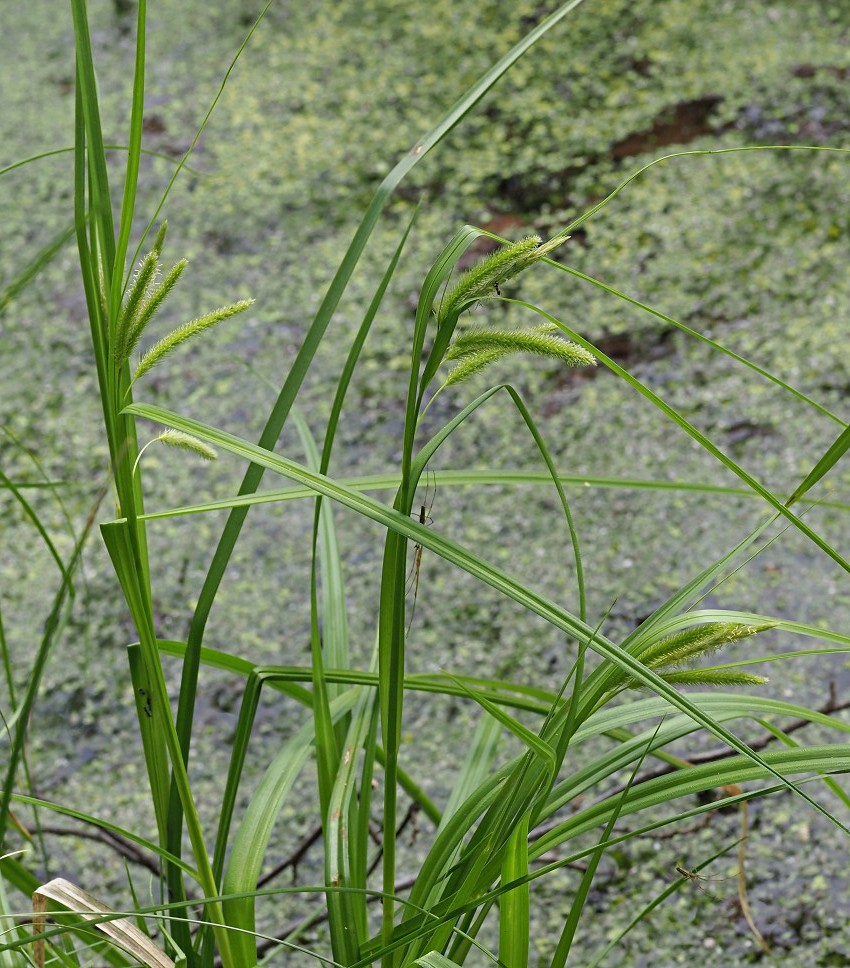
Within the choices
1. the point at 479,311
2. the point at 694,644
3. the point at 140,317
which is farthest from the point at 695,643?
the point at 479,311

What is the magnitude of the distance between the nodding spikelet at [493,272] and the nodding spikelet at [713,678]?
165 millimetres

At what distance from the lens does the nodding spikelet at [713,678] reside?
17.0 inches

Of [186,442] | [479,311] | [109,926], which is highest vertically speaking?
[479,311]

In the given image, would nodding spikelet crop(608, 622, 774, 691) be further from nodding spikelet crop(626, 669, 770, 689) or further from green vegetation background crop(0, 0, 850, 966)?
green vegetation background crop(0, 0, 850, 966)

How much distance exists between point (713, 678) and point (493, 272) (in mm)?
183

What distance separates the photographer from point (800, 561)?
1069 mm

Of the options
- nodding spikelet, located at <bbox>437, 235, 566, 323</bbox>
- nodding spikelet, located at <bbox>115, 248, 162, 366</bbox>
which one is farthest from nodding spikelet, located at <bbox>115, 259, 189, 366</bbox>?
nodding spikelet, located at <bbox>437, 235, 566, 323</bbox>

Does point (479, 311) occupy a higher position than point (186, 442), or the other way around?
point (479, 311)

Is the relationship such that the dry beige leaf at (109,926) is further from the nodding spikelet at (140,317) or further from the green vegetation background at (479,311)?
the green vegetation background at (479,311)

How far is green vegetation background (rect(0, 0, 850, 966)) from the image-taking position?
1.03 m

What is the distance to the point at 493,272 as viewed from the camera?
1.33 ft

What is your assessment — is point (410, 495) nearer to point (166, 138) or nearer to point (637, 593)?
point (637, 593)

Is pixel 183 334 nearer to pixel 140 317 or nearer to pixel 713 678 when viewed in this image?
pixel 140 317

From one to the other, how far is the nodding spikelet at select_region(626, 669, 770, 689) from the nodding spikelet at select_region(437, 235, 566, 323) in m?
0.16
